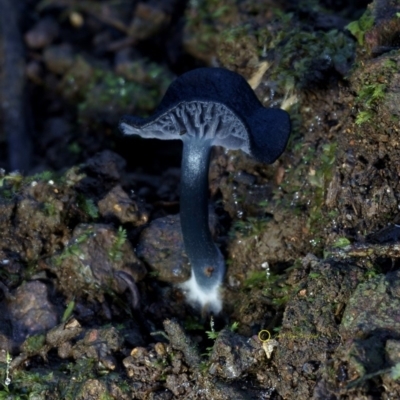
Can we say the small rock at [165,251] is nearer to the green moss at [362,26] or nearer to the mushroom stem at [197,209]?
the mushroom stem at [197,209]

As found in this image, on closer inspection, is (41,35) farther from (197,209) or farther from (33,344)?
(33,344)

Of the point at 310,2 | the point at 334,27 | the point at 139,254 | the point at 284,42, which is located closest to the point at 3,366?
the point at 139,254

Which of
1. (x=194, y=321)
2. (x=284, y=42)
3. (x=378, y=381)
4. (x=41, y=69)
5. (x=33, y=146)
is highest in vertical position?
(x=41, y=69)

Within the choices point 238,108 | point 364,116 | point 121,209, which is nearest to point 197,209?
point 121,209

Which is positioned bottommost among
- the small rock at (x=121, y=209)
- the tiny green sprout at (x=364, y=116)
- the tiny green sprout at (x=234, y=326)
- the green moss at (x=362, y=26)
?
the tiny green sprout at (x=234, y=326)

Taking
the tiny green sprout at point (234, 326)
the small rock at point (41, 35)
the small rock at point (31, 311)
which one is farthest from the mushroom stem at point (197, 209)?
the small rock at point (41, 35)

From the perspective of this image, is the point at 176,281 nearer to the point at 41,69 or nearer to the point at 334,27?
the point at 334,27
